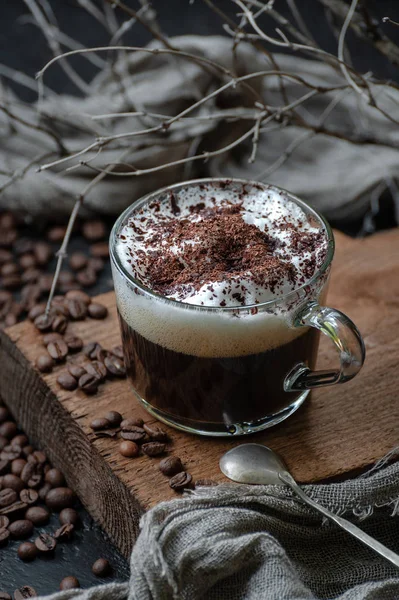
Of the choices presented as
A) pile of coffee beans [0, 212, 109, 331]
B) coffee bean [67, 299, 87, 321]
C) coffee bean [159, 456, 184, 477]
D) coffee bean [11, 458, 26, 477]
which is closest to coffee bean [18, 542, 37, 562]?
coffee bean [11, 458, 26, 477]

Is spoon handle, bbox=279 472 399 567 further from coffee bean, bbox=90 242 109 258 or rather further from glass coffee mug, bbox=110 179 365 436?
coffee bean, bbox=90 242 109 258

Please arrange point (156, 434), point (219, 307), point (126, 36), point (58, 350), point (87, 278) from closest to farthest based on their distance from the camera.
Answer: point (219, 307), point (156, 434), point (58, 350), point (87, 278), point (126, 36)

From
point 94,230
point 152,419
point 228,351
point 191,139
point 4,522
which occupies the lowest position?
point 4,522

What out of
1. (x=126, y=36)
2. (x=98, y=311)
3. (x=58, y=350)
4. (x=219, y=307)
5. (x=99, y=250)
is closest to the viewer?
(x=219, y=307)

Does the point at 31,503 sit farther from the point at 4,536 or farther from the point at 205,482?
the point at 205,482

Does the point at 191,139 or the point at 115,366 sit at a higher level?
the point at 191,139

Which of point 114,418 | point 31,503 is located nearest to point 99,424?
point 114,418
